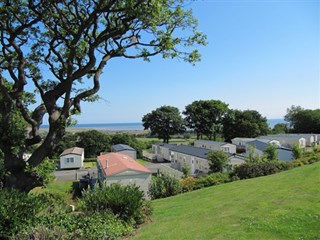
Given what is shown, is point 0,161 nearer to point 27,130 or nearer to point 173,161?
point 27,130

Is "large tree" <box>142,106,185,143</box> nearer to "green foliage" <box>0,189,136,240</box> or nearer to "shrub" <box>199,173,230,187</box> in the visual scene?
"shrub" <box>199,173,230,187</box>

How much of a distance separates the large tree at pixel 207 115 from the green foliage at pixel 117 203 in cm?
5859

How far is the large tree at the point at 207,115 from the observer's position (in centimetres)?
6550

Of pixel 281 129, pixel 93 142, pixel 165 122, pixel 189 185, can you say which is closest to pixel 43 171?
pixel 189 185

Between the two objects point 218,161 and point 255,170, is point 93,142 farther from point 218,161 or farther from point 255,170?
point 255,170

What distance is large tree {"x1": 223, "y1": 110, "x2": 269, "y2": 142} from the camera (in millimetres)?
66000

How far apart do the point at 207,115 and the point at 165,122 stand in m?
11.3

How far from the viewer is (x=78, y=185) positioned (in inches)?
1212

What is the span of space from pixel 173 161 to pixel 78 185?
18373 millimetres

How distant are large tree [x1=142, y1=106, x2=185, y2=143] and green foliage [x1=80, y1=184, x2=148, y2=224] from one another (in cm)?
6215

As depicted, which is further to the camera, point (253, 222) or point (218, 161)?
point (218, 161)

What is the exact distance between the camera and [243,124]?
65625mm

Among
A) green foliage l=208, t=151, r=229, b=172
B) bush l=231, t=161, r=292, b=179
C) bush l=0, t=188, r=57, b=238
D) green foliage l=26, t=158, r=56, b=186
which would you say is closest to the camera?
bush l=0, t=188, r=57, b=238

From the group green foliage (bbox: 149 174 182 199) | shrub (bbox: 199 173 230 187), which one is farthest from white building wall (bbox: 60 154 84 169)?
green foliage (bbox: 149 174 182 199)
